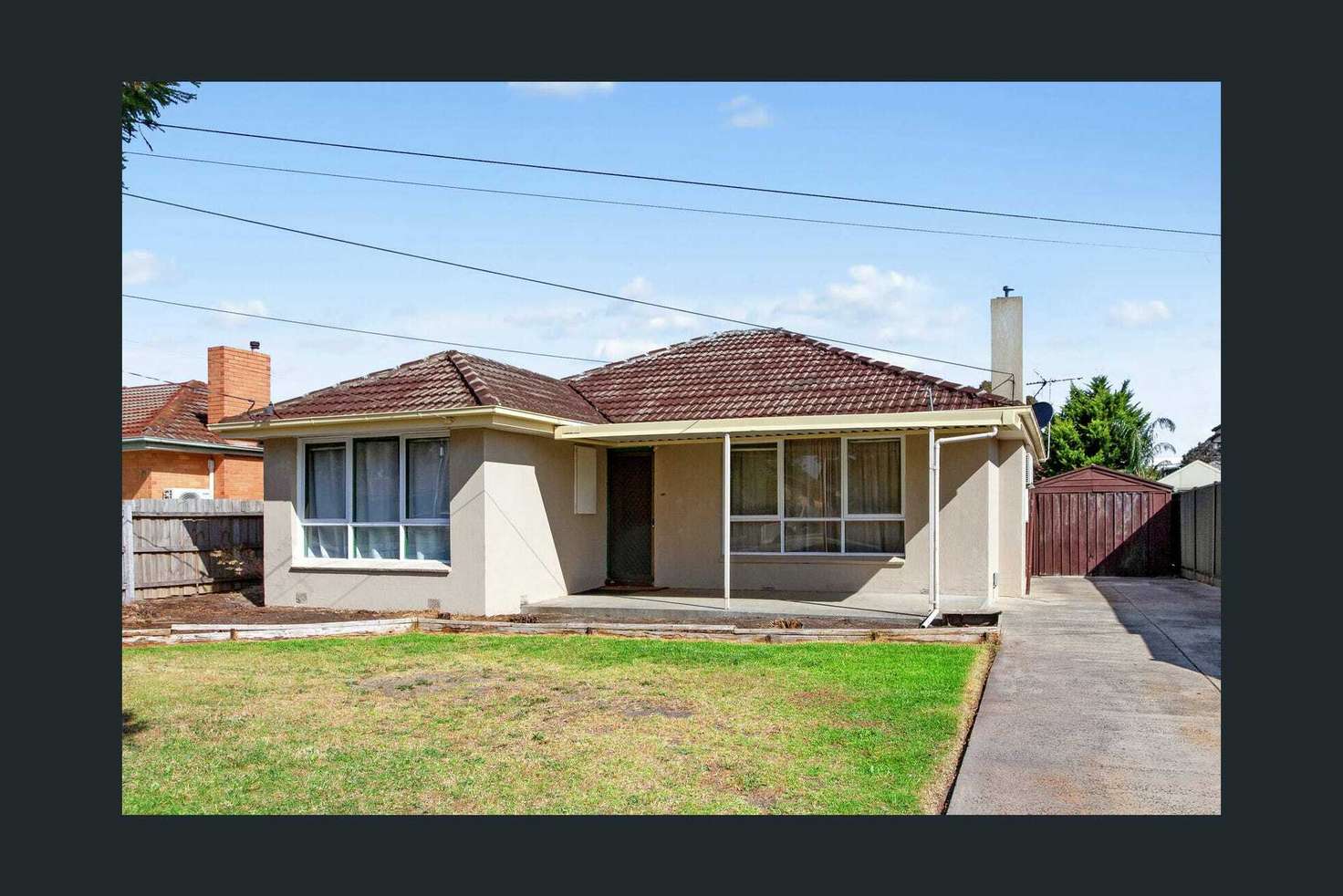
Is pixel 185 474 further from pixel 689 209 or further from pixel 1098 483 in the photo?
pixel 1098 483

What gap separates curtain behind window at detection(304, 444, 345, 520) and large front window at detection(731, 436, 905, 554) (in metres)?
5.78

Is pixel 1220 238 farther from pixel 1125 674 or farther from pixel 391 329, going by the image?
pixel 391 329

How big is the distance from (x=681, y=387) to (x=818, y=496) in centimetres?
333

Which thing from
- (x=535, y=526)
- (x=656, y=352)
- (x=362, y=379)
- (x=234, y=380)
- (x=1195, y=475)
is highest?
(x=656, y=352)

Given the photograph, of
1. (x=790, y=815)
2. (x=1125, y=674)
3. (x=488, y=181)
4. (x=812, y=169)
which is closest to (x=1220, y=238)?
(x=790, y=815)

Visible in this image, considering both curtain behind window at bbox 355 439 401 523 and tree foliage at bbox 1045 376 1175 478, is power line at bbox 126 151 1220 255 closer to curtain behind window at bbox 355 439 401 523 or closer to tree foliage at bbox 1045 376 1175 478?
curtain behind window at bbox 355 439 401 523

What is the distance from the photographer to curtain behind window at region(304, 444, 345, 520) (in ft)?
51.0

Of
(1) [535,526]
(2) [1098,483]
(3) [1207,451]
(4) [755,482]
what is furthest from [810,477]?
(3) [1207,451]

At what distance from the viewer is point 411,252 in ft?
64.0

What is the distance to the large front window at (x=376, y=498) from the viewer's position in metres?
14.8

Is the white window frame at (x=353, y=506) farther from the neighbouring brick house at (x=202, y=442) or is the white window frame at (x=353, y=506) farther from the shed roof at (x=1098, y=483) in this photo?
the shed roof at (x=1098, y=483)

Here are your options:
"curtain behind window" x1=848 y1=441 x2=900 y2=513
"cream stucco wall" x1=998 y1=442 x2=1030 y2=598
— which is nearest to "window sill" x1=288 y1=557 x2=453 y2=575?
"curtain behind window" x1=848 y1=441 x2=900 y2=513

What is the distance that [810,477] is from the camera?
51.6 feet

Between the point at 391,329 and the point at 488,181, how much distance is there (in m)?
13.0
